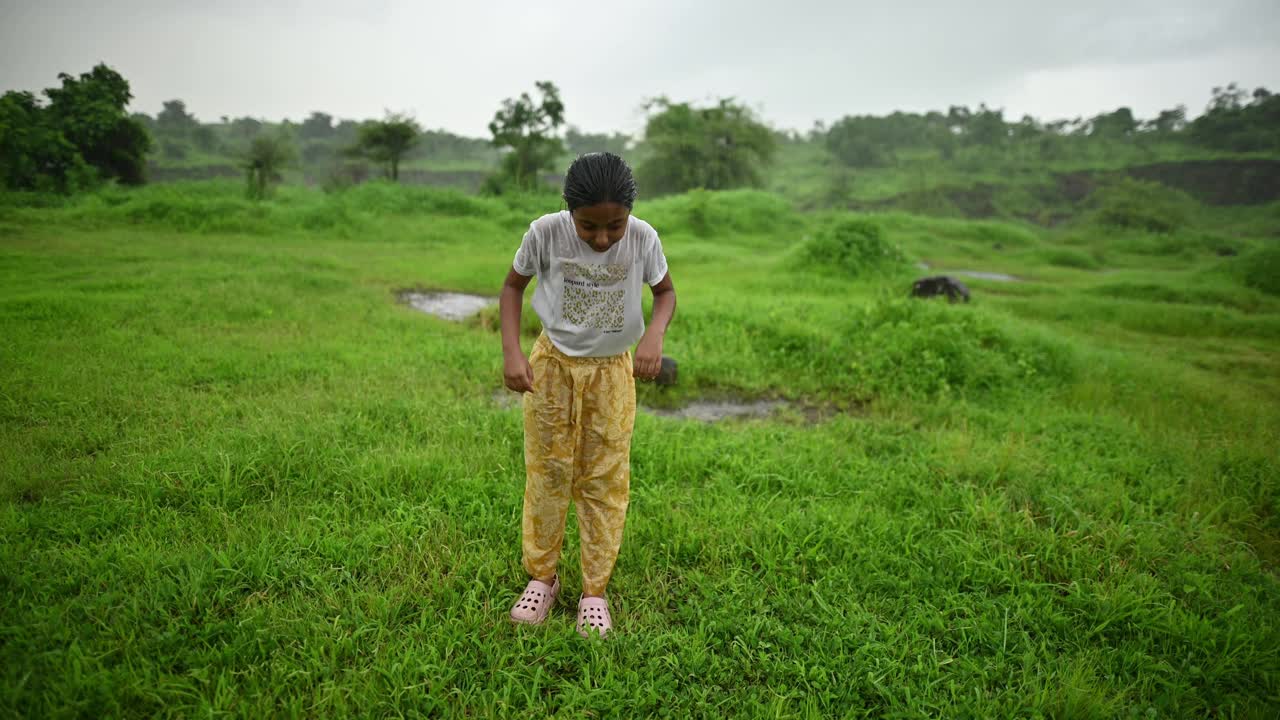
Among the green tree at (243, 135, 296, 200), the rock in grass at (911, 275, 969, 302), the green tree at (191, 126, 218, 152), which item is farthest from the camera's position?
the green tree at (191, 126, 218, 152)

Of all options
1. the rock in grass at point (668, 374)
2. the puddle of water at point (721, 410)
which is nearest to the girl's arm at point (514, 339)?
the puddle of water at point (721, 410)

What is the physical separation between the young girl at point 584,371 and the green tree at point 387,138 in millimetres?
26970

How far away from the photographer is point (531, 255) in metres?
2.07

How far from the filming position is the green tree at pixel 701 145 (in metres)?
28.2

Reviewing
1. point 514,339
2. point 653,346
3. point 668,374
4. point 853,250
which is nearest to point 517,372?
point 514,339

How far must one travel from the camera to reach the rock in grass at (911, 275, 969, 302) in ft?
26.8

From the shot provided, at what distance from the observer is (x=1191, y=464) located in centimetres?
378

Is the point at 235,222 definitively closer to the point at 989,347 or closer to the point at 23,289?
the point at 23,289

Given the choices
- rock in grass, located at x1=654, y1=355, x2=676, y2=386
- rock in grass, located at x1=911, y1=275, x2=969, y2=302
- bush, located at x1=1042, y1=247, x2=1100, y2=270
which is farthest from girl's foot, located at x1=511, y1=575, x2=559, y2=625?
bush, located at x1=1042, y1=247, x2=1100, y2=270

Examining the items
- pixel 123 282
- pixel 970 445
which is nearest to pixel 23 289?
pixel 123 282

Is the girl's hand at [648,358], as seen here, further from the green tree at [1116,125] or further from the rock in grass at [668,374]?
the green tree at [1116,125]

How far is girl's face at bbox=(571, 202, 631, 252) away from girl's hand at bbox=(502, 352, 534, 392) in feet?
1.54

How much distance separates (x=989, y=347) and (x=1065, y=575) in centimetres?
358

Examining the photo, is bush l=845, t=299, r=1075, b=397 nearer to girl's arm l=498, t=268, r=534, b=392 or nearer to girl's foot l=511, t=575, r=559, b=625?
girl's foot l=511, t=575, r=559, b=625
